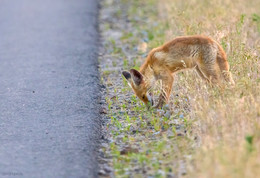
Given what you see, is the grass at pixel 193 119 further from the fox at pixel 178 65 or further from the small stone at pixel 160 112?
the fox at pixel 178 65

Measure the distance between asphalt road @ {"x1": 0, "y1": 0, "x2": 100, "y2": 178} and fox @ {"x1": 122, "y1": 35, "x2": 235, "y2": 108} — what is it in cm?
81

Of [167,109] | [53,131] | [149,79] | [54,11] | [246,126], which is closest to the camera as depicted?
[246,126]

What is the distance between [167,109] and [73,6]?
30.4ft

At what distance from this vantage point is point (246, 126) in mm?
6539

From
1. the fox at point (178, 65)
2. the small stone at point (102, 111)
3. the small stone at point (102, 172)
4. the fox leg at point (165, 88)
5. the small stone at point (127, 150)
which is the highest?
the fox at point (178, 65)

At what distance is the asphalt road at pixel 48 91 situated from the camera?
22.1 ft

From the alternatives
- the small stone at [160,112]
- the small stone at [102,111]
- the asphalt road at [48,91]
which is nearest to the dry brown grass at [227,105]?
the small stone at [160,112]

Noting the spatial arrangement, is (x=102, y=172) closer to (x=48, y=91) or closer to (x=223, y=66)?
(x=223, y=66)

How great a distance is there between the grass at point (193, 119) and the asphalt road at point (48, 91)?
1.24 ft

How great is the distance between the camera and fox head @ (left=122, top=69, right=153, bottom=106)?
352 inches

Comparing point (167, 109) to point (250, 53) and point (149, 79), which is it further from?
point (250, 53)

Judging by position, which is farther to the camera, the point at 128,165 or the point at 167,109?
the point at 167,109

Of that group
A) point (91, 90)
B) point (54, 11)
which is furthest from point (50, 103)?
point (54, 11)

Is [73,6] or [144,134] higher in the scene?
[73,6]
